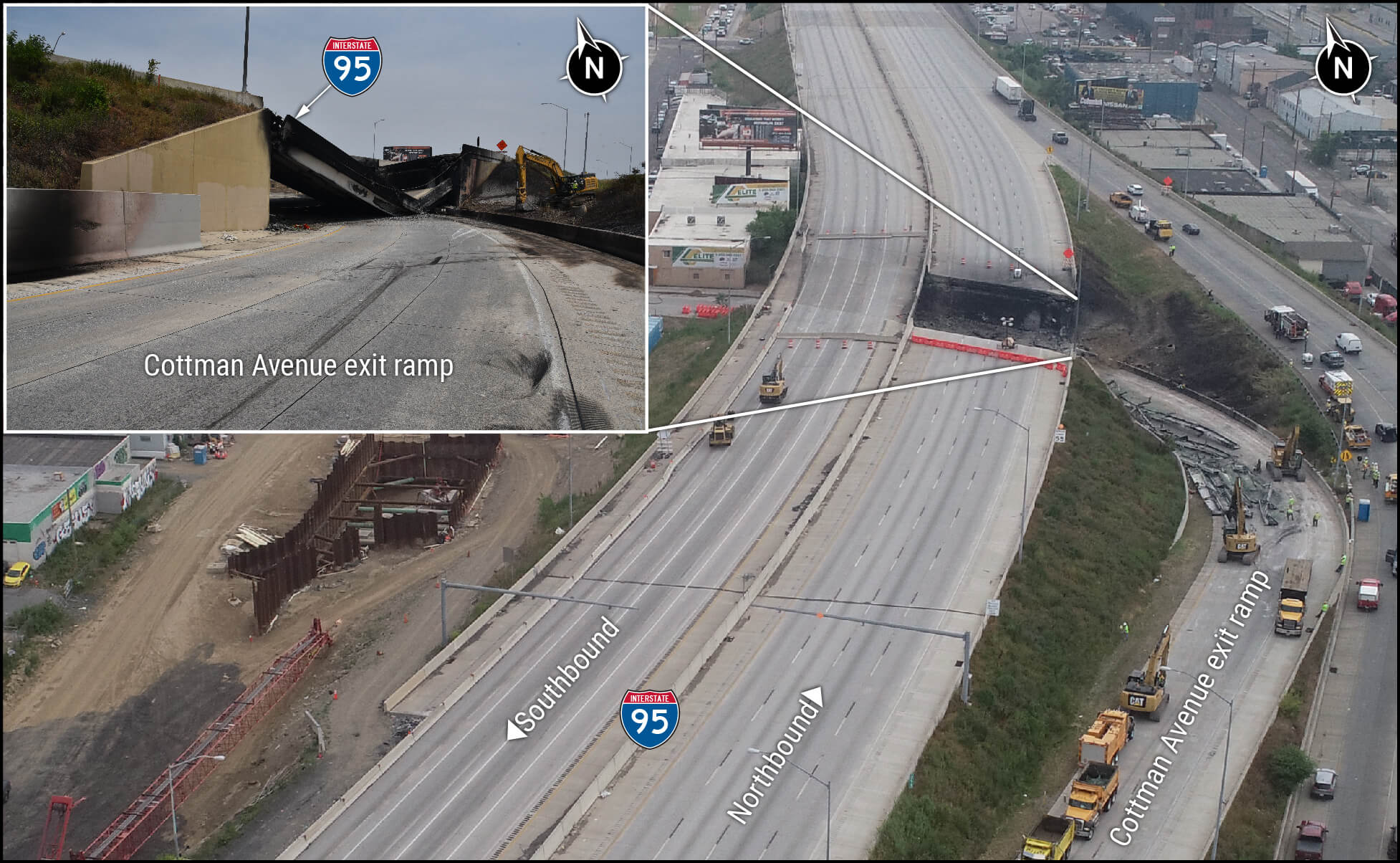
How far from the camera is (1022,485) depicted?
7138 cm

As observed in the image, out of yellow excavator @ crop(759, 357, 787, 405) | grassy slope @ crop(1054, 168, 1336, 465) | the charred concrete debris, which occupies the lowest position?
the charred concrete debris

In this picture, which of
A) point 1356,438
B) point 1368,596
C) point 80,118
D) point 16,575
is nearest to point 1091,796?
point 1368,596

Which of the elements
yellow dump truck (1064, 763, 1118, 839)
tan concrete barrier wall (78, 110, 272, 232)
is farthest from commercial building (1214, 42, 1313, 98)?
tan concrete barrier wall (78, 110, 272, 232)

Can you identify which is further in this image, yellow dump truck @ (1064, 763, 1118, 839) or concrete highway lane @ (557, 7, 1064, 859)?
yellow dump truck @ (1064, 763, 1118, 839)

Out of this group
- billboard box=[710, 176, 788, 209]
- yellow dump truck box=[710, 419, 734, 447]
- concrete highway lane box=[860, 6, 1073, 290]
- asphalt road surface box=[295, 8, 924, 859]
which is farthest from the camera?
yellow dump truck box=[710, 419, 734, 447]

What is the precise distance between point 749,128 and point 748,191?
1.65m

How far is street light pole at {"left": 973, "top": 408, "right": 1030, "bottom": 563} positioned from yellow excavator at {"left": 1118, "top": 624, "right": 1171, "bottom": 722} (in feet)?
24.4

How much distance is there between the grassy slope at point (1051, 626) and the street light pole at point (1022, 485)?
46 centimetres

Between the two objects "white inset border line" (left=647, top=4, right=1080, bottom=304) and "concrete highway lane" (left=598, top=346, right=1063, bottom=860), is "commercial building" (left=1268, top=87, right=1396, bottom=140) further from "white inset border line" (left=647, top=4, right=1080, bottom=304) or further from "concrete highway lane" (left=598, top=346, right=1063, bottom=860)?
"white inset border line" (left=647, top=4, right=1080, bottom=304)

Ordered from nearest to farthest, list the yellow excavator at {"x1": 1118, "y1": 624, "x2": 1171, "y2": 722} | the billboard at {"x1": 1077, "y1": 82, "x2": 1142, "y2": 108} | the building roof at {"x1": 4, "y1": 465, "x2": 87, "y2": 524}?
1. the yellow excavator at {"x1": 1118, "y1": 624, "x2": 1171, "y2": 722}
2. the building roof at {"x1": 4, "y1": 465, "x2": 87, "y2": 524}
3. the billboard at {"x1": 1077, "y1": 82, "x2": 1142, "y2": 108}

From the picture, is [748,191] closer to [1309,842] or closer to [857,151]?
[857,151]

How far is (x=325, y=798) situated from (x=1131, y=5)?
56.7 m

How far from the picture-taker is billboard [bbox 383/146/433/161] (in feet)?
59.0

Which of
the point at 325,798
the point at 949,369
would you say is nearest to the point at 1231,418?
the point at 325,798
